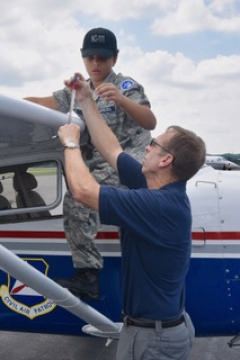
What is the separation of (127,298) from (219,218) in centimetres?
123

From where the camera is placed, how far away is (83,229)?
3.12m

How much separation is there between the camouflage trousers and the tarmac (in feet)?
5.94

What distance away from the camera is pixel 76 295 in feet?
10.5

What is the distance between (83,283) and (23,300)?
21.6 inches

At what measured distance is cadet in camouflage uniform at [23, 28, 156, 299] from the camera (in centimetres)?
Result: 300

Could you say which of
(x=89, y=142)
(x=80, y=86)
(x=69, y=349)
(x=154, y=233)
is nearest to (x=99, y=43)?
(x=80, y=86)

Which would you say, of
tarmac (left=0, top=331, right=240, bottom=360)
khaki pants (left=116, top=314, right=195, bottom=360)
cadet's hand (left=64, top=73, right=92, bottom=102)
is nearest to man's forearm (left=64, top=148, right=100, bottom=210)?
cadet's hand (left=64, top=73, right=92, bottom=102)

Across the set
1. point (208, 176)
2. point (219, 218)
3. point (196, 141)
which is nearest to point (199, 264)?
point (219, 218)

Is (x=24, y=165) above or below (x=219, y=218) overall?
above

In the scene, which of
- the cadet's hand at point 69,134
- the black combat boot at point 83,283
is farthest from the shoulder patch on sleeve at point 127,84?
the black combat boot at point 83,283

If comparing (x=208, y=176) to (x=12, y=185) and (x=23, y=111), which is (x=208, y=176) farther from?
(x=23, y=111)

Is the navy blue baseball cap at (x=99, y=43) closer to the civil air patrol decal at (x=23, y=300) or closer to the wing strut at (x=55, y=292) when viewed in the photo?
the wing strut at (x=55, y=292)

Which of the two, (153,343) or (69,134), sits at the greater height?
(69,134)

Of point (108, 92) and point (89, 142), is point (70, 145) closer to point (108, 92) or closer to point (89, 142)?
point (108, 92)
